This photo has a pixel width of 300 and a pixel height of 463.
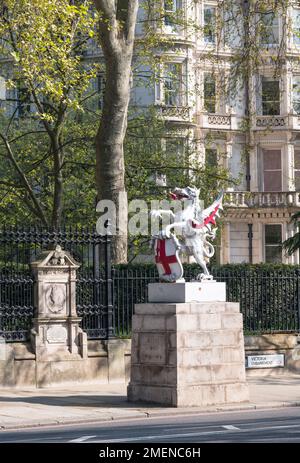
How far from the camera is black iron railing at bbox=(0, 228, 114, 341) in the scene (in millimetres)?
24172

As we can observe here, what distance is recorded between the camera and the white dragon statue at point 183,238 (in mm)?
21125

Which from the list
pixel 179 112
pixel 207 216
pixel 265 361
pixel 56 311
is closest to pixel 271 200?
pixel 179 112

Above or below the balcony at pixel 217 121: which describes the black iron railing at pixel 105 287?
below

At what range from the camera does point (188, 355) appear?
68.6ft

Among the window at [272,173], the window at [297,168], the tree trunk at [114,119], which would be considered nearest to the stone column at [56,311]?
the tree trunk at [114,119]

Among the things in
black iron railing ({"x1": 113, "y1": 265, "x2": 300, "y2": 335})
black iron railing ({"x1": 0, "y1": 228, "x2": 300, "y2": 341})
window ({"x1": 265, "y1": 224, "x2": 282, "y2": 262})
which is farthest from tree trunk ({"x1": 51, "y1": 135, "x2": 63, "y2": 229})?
window ({"x1": 265, "y1": 224, "x2": 282, "y2": 262})

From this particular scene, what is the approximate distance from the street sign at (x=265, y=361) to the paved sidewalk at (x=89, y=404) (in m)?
1.12

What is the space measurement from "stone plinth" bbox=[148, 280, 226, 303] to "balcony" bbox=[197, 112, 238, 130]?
1339 inches

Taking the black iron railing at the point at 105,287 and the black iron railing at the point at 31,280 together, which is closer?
the black iron railing at the point at 31,280

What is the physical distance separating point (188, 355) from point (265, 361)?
6509mm

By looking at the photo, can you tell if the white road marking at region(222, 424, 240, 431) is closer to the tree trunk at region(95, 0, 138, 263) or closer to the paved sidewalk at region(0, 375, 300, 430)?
the paved sidewalk at region(0, 375, 300, 430)

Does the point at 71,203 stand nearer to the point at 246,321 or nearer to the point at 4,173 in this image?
the point at 4,173

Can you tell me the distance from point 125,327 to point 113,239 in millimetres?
3314

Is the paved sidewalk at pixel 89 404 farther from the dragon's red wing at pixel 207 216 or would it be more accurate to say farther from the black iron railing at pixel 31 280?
the dragon's red wing at pixel 207 216
